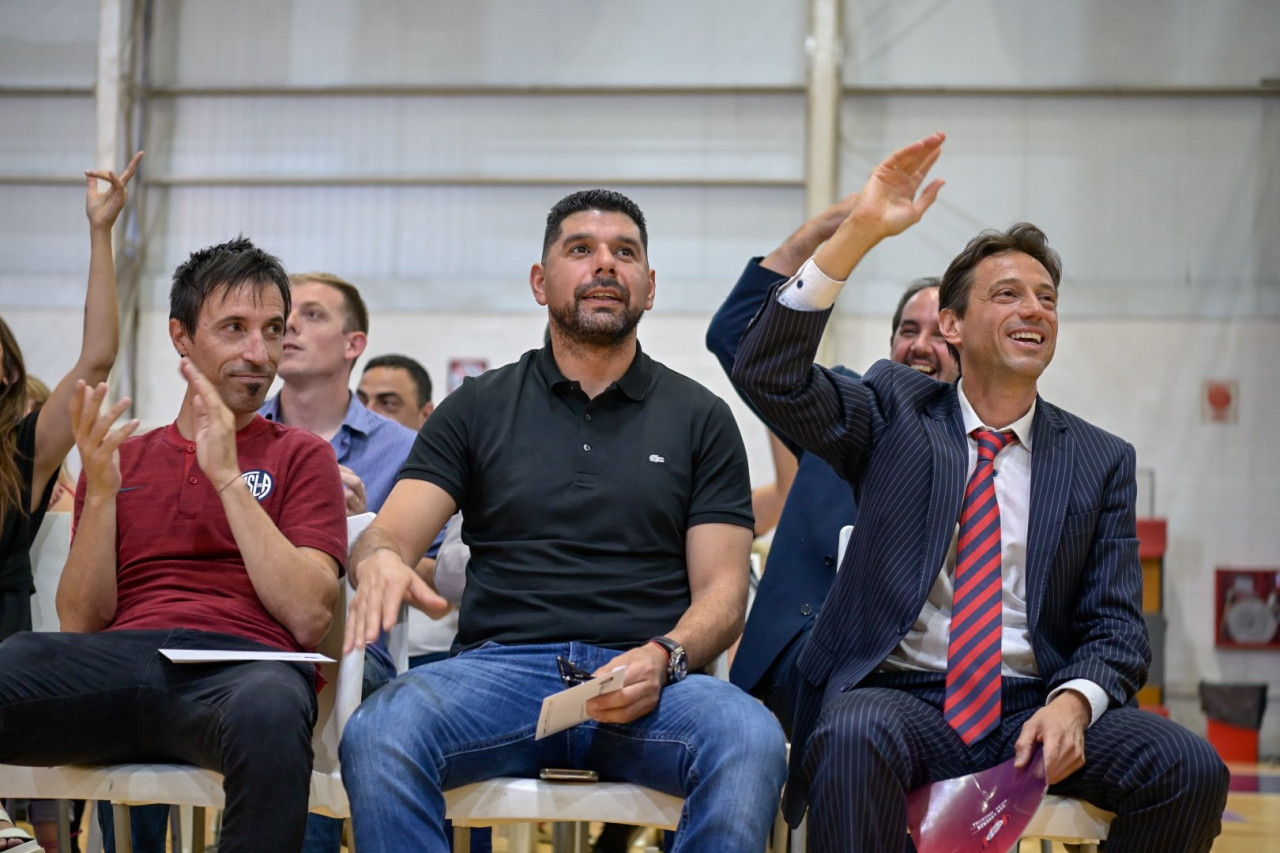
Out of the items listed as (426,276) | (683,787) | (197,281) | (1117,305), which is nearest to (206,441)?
(197,281)

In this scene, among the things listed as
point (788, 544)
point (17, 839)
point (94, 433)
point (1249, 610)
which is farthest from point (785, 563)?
point (1249, 610)

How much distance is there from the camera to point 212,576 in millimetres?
2422

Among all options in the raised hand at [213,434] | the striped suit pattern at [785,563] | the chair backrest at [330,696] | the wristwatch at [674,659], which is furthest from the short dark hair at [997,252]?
the raised hand at [213,434]

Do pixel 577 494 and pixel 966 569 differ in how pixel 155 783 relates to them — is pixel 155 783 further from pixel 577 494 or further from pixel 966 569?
pixel 966 569

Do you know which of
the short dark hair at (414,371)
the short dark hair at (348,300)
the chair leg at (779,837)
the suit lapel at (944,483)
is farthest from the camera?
the short dark hair at (414,371)

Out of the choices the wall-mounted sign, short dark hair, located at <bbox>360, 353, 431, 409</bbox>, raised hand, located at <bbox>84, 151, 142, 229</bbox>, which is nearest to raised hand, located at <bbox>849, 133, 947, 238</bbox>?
raised hand, located at <bbox>84, 151, 142, 229</bbox>

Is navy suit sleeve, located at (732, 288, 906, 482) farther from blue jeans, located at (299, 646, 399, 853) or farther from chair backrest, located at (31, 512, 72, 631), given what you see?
chair backrest, located at (31, 512, 72, 631)

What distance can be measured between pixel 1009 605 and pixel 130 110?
28.0ft

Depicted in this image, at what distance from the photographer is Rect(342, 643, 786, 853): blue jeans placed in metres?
2.00

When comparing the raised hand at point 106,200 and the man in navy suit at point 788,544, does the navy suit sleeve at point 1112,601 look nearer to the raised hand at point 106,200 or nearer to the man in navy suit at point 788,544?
the man in navy suit at point 788,544

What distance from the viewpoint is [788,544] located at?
3090 mm

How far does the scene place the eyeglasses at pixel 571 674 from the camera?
7.45ft

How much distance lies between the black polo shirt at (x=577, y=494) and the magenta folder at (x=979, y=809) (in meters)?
0.59

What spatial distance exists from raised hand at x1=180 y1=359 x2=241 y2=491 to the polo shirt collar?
65 cm
